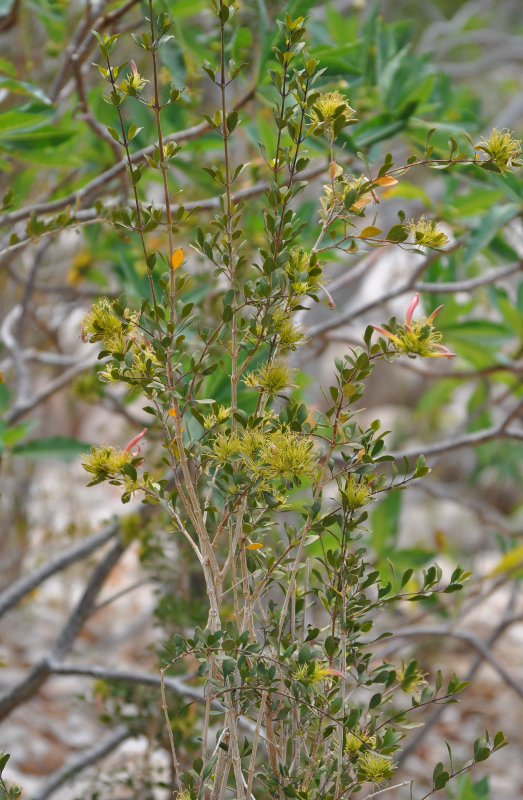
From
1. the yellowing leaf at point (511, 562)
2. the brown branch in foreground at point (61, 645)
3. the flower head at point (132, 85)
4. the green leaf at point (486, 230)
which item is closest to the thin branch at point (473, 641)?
the yellowing leaf at point (511, 562)

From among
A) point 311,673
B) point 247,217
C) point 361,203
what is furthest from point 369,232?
point 247,217

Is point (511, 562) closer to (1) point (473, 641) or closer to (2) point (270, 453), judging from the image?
(1) point (473, 641)

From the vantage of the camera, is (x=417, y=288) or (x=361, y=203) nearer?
(x=361, y=203)

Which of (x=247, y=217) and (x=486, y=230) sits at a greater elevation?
(x=247, y=217)

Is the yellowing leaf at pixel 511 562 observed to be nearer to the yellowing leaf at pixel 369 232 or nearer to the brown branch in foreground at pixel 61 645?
the brown branch in foreground at pixel 61 645

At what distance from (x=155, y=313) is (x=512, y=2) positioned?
253 inches

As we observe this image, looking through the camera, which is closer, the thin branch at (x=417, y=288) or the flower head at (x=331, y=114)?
the flower head at (x=331, y=114)

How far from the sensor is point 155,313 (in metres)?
0.61

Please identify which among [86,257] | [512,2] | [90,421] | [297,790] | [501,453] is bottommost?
[297,790]

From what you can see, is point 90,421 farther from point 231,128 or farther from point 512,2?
point 231,128

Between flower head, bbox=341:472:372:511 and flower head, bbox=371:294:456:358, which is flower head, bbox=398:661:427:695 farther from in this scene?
flower head, bbox=371:294:456:358

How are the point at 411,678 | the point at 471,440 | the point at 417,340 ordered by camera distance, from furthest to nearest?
the point at 471,440, the point at 411,678, the point at 417,340

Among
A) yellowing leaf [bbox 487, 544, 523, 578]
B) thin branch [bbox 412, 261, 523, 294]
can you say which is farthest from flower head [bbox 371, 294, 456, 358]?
yellowing leaf [bbox 487, 544, 523, 578]

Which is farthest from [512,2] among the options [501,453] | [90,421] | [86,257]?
[86,257]
